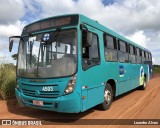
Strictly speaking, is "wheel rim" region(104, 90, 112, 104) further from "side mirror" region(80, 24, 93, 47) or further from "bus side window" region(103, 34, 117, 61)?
"side mirror" region(80, 24, 93, 47)

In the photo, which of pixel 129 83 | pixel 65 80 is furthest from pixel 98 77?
pixel 129 83

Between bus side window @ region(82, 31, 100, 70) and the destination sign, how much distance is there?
1.65ft

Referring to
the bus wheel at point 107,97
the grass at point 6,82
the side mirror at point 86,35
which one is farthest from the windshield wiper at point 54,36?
the grass at point 6,82

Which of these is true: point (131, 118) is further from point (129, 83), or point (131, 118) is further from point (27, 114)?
point (129, 83)

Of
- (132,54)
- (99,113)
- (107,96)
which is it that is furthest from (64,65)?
(132,54)

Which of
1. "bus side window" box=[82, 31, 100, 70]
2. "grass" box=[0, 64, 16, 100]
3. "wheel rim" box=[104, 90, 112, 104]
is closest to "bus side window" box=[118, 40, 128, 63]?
"wheel rim" box=[104, 90, 112, 104]

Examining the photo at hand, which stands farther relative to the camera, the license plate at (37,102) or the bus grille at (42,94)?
the license plate at (37,102)

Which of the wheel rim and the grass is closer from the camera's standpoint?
the wheel rim

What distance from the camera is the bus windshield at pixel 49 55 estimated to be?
662 centimetres

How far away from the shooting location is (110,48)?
9039mm

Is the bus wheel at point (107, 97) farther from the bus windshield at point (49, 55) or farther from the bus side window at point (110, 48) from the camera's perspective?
the bus windshield at point (49, 55)

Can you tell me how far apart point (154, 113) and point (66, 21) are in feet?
13.9

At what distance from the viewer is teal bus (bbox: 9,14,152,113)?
6.50 metres

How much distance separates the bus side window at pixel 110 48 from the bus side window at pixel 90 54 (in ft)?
2.76
